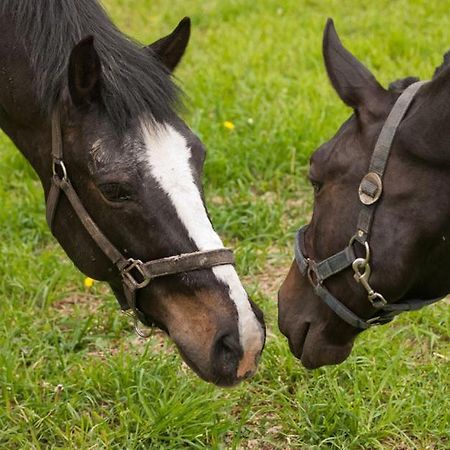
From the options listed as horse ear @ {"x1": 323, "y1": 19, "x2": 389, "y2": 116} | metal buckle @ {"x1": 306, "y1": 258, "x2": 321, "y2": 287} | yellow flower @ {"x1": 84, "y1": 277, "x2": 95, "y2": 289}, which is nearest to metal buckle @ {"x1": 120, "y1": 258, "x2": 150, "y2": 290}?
metal buckle @ {"x1": 306, "y1": 258, "x2": 321, "y2": 287}

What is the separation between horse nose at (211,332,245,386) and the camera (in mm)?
2973

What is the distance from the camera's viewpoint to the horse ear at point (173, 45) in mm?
3482

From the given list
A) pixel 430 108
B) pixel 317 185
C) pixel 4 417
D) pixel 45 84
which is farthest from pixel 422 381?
pixel 45 84

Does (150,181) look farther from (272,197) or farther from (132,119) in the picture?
(272,197)

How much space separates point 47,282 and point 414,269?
209cm

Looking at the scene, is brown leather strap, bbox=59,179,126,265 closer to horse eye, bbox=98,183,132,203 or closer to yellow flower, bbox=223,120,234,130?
horse eye, bbox=98,183,132,203

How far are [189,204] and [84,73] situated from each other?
53 cm

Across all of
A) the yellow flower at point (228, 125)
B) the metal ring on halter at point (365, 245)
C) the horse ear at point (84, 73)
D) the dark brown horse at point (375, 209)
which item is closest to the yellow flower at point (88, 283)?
the dark brown horse at point (375, 209)

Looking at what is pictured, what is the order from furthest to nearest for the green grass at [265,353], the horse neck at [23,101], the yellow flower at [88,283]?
the yellow flower at [88,283] < the green grass at [265,353] < the horse neck at [23,101]

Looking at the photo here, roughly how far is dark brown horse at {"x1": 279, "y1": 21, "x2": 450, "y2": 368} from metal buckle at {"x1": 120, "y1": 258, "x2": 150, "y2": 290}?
644 mm

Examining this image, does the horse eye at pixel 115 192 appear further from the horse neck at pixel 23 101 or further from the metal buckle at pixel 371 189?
the metal buckle at pixel 371 189

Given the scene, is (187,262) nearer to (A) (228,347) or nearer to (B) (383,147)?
(A) (228,347)

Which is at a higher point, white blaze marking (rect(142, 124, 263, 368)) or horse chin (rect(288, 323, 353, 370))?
white blaze marking (rect(142, 124, 263, 368))

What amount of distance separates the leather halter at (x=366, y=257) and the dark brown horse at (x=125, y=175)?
397 mm
